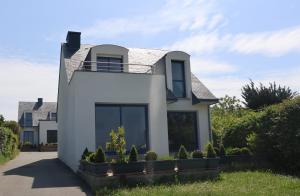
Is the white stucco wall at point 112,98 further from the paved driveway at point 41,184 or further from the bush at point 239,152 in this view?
the bush at point 239,152

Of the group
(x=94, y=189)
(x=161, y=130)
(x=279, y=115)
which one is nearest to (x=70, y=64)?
(x=161, y=130)

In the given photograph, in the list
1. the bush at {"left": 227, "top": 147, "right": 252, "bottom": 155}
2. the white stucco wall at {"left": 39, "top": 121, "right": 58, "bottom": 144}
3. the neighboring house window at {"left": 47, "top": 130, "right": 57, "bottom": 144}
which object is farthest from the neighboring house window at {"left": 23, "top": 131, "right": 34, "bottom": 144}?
the bush at {"left": 227, "top": 147, "right": 252, "bottom": 155}

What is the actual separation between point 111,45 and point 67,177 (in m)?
7.37

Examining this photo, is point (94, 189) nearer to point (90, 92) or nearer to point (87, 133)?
point (87, 133)

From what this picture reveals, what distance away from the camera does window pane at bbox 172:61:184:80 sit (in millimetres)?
20667

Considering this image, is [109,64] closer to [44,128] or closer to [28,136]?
[44,128]

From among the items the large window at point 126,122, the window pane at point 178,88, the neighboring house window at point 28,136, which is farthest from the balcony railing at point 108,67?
the neighboring house window at point 28,136

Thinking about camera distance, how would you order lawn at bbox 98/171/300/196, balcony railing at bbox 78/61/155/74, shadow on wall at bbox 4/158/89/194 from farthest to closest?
balcony railing at bbox 78/61/155/74, shadow on wall at bbox 4/158/89/194, lawn at bbox 98/171/300/196

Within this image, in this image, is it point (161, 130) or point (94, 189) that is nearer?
point (94, 189)

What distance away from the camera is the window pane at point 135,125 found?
652 inches

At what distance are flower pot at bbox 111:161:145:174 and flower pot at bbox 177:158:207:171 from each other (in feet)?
5.00

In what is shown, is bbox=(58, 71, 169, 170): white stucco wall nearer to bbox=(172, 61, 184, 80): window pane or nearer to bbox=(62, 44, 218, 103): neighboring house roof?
bbox=(62, 44, 218, 103): neighboring house roof

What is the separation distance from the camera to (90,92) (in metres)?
16.0

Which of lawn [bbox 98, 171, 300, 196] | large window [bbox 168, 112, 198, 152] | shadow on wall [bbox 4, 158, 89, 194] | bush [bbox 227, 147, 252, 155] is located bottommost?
lawn [bbox 98, 171, 300, 196]
